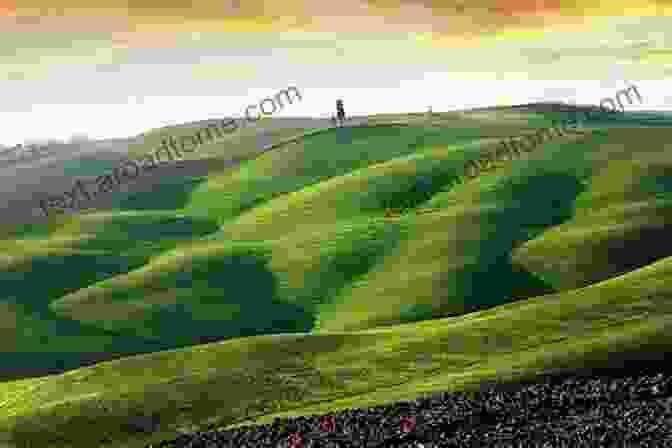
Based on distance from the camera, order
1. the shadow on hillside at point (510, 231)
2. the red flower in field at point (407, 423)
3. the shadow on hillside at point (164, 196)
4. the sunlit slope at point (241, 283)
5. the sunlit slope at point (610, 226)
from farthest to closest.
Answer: the shadow on hillside at point (164, 196) < the sunlit slope at point (610, 226) < the sunlit slope at point (241, 283) < the shadow on hillside at point (510, 231) < the red flower in field at point (407, 423)

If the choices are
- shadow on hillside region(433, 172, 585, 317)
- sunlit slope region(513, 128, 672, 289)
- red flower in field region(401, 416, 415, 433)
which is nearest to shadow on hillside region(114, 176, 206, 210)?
shadow on hillside region(433, 172, 585, 317)

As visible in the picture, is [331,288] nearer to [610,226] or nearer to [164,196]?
[610,226]

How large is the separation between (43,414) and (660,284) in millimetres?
38198

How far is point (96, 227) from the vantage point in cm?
13662

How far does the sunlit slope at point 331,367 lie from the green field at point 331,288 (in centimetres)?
18

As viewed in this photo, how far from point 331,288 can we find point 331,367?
1267 inches

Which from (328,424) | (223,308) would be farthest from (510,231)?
(328,424)

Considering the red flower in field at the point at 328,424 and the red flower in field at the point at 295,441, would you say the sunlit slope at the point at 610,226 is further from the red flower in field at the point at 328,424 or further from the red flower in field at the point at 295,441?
the red flower in field at the point at 295,441

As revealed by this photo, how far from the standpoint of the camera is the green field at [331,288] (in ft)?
209

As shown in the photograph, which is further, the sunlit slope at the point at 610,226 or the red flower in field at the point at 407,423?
the sunlit slope at the point at 610,226

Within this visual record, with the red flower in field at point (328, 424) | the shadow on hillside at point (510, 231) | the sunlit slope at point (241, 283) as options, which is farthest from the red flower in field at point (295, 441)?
the sunlit slope at point (241, 283)

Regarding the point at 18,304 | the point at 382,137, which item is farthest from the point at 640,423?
the point at 382,137

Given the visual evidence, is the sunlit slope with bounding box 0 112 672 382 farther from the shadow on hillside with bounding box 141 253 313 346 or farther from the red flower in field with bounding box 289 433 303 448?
the red flower in field with bounding box 289 433 303 448

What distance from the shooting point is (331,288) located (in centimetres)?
9925
